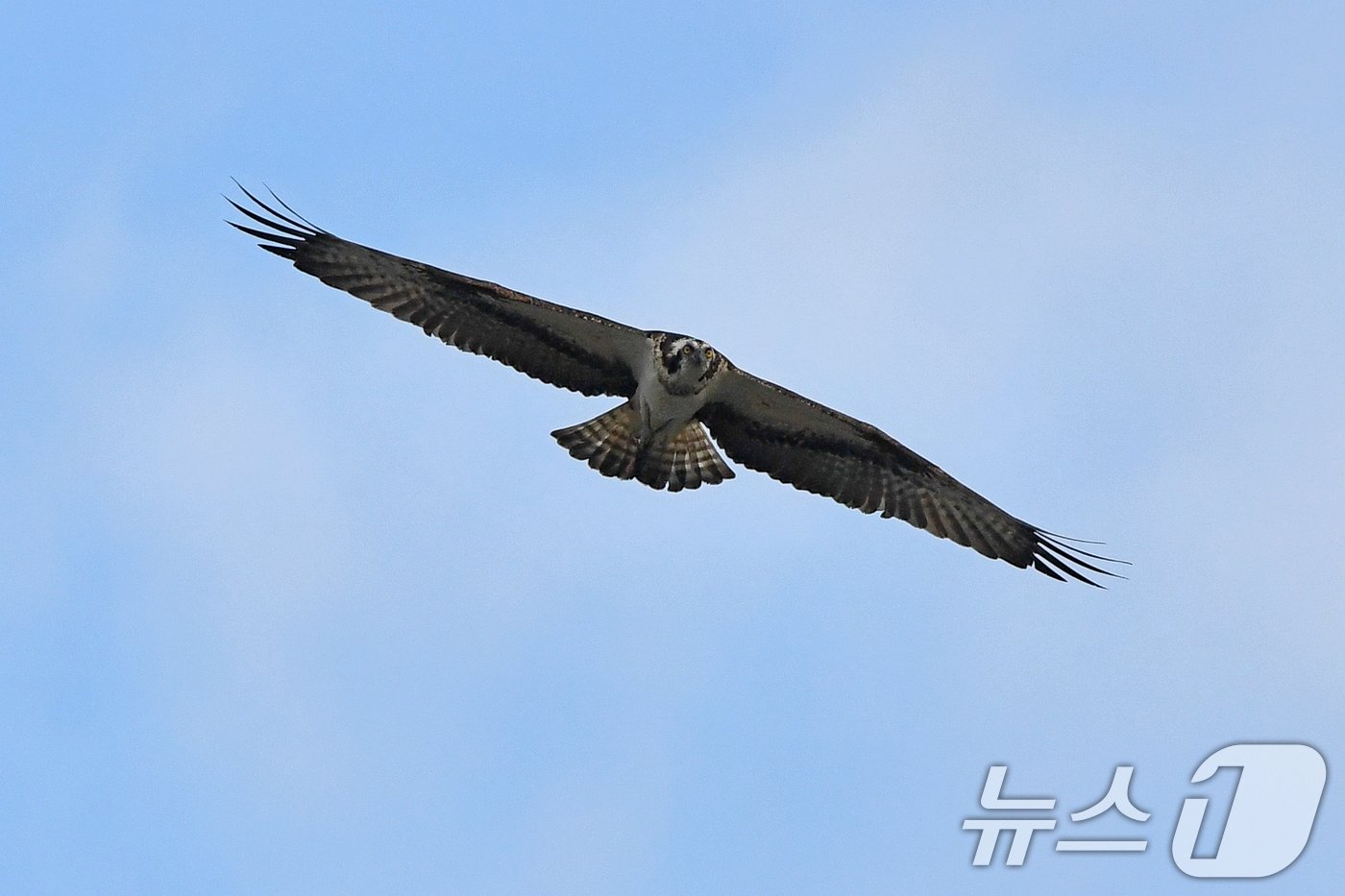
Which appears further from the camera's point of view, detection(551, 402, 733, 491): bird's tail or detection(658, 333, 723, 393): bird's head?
detection(551, 402, 733, 491): bird's tail

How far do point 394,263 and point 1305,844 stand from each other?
743cm

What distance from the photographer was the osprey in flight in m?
13.3

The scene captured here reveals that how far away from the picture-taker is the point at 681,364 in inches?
516

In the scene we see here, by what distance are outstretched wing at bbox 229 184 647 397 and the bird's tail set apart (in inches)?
23.5

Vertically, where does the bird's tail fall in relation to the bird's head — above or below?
below

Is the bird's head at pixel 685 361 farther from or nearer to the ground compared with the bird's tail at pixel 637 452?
farther from the ground

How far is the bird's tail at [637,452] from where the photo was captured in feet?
45.9

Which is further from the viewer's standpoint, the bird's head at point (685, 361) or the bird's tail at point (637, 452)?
the bird's tail at point (637, 452)

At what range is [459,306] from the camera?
1345 cm

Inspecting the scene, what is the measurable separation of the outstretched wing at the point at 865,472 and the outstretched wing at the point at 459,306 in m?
1.07

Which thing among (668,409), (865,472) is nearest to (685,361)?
(668,409)

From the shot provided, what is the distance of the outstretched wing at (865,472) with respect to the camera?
1405cm

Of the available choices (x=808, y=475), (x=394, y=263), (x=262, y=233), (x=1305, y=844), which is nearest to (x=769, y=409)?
(x=808, y=475)

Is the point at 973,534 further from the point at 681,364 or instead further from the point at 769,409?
the point at 681,364
